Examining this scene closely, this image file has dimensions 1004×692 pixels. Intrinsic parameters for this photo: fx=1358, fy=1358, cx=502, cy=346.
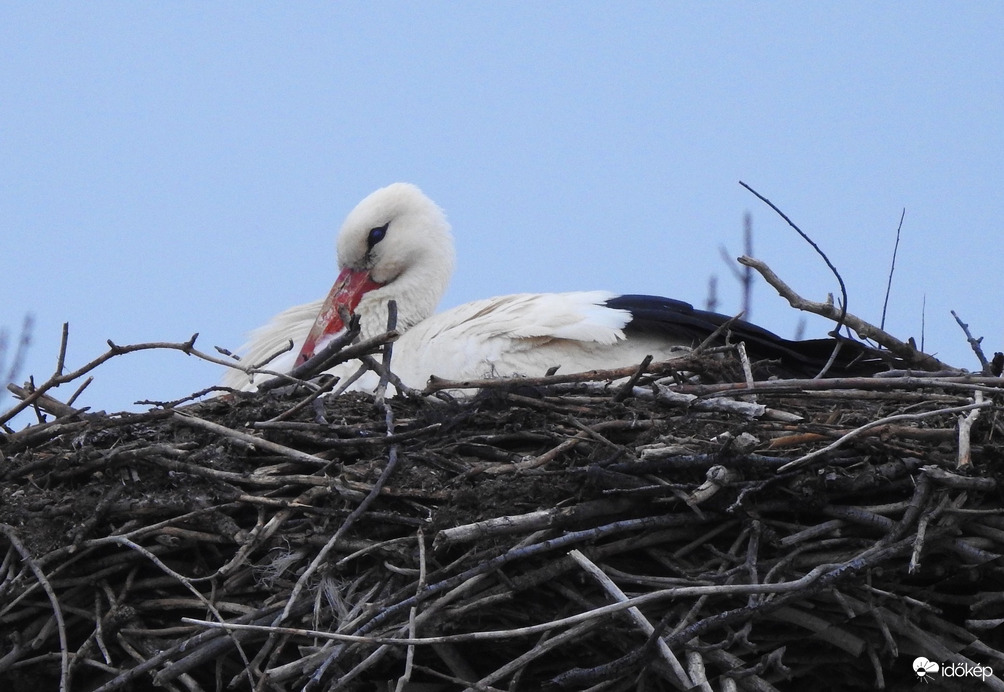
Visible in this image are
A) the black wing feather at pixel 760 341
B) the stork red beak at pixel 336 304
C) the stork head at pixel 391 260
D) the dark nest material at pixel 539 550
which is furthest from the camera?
the stork head at pixel 391 260


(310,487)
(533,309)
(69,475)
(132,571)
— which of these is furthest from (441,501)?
(533,309)

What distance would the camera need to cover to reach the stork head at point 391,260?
483cm

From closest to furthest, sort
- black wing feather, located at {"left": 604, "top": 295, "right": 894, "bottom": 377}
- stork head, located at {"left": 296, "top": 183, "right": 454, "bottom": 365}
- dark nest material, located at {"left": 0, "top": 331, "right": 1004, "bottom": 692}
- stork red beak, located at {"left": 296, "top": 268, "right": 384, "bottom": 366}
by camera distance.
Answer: dark nest material, located at {"left": 0, "top": 331, "right": 1004, "bottom": 692} < black wing feather, located at {"left": 604, "top": 295, "right": 894, "bottom": 377} < stork red beak, located at {"left": 296, "top": 268, "right": 384, "bottom": 366} < stork head, located at {"left": 296, "top": 183, "right": 454, "bottom": 365}

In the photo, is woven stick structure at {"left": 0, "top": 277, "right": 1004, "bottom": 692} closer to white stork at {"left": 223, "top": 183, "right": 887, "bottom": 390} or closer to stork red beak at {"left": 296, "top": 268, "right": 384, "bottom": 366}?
white stork at {"left": 223, "top": 183, "right": 887, "bottom": 390}

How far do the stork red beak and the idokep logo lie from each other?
2257 millimetres

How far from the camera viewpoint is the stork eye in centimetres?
489

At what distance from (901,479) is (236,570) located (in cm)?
138

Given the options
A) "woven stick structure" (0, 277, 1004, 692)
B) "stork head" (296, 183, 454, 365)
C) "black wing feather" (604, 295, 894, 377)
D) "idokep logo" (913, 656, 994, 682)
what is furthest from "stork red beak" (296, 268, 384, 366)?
"idokep logo" (913, 656, 994, 682)

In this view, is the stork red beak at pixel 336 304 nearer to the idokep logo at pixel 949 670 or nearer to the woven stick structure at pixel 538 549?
the woven stick structure at pixel 538 549

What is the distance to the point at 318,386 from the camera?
10.6 ft

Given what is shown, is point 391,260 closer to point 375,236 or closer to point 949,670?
point 375,236

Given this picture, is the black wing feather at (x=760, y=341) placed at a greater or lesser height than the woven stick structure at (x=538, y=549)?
greater

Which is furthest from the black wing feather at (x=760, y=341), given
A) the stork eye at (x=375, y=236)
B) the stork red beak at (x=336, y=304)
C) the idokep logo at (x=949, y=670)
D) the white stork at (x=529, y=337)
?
the stork eye at (x=375, y=236)


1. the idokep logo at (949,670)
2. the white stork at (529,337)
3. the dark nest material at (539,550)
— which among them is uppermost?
the white stork at (529,337)
